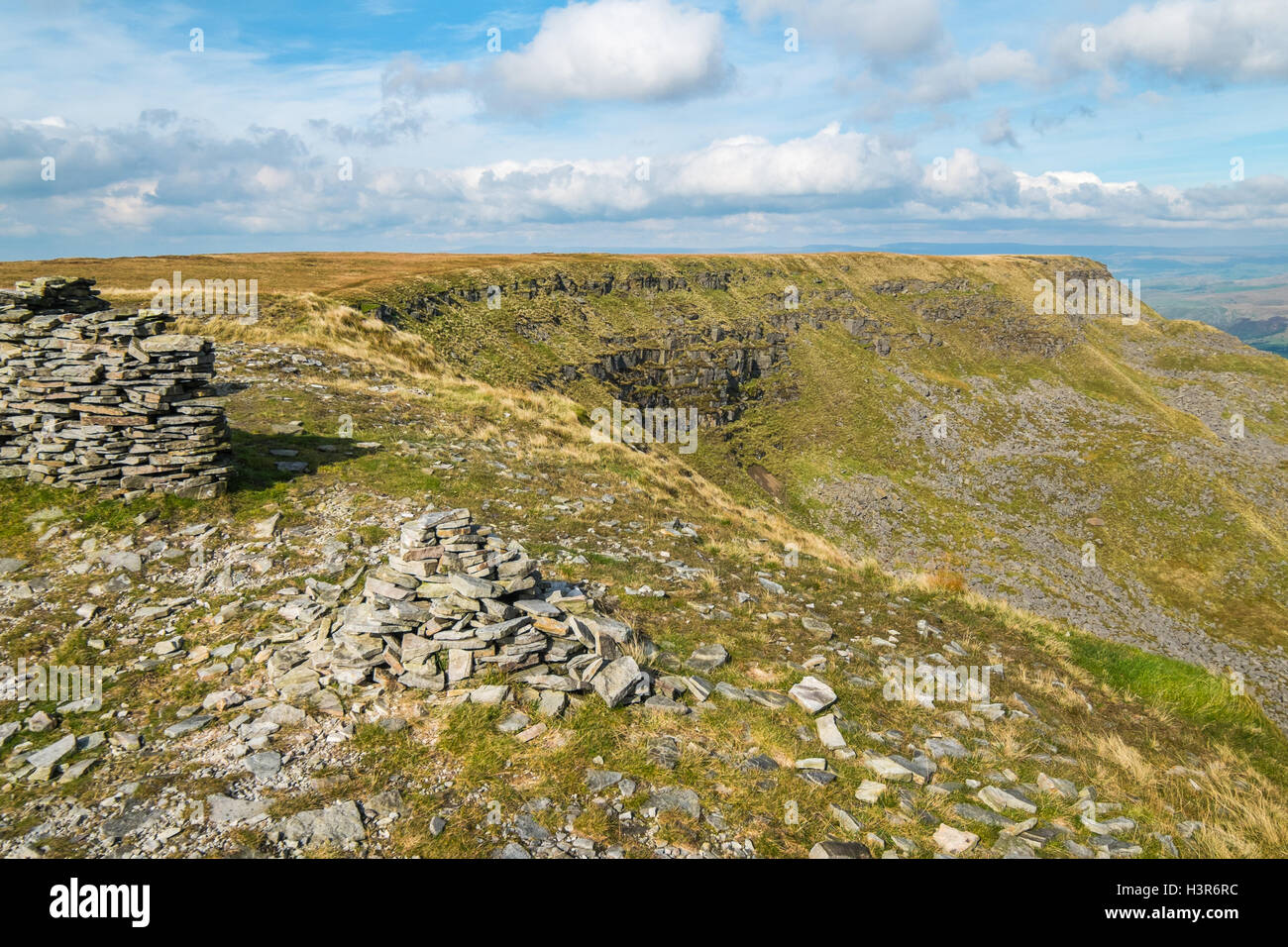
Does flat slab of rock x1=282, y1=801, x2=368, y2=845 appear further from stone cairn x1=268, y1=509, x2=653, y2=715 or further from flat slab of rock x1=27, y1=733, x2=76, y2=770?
flat slab of rock x1=27, y1=733, x2=76, y2=770

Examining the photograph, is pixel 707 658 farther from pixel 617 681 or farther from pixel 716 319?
pixel 716 319

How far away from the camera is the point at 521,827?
685 cm

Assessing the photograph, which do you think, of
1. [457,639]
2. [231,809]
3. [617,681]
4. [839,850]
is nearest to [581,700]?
[617,681]

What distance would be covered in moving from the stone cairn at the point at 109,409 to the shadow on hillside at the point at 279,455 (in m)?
1.11

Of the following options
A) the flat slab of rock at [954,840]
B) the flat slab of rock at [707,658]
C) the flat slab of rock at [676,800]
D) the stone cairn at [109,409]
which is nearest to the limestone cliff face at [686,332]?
the stone cairn at [109,409]

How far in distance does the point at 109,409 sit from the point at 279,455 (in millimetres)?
4004

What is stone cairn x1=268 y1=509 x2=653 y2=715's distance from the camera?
9.16 m

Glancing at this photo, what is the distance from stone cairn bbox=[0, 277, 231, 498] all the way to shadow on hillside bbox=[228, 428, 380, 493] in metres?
1.11

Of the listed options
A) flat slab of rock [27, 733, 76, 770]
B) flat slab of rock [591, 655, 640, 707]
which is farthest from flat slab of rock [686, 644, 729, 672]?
flat slab of rock [27, 733, 76, 770]

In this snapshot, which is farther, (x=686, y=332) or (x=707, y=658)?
(x=686, y=332)

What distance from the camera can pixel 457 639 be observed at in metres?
9.49

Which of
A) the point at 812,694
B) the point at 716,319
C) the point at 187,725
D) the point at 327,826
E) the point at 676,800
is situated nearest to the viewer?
the point at 327,826

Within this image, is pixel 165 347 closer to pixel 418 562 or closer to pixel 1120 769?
pixel 418 562
